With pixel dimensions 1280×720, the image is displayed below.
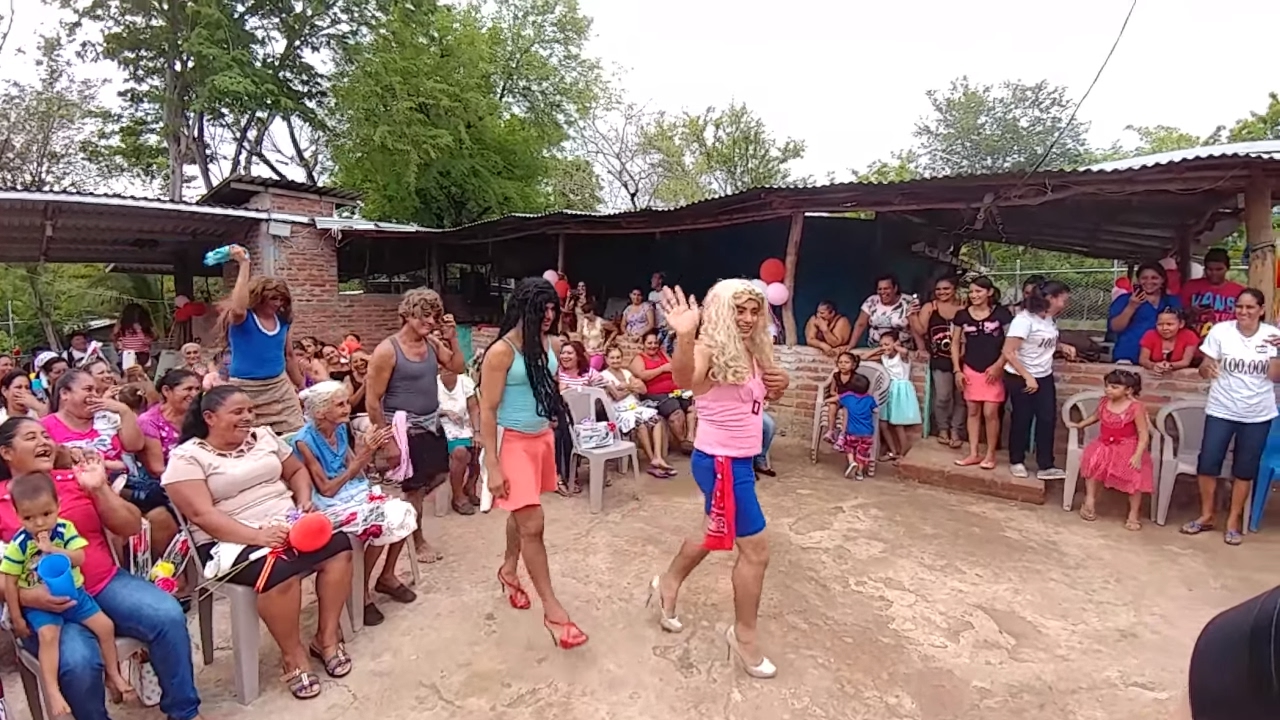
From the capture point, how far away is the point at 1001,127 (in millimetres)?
23500

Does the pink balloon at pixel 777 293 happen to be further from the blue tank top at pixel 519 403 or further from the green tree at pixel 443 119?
the green tree at pixel 443 119

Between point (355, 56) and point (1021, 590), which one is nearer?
point (1021, 590)

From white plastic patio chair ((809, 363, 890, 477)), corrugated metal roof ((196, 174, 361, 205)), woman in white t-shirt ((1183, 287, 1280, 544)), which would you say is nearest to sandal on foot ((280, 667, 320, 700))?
white plastic patio chair ((809, 363, 890, 477))

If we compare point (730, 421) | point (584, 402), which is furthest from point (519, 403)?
point (584, 402)

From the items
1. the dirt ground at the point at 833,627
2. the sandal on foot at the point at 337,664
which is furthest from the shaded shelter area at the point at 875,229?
the sandal on foot at the point at 337,664

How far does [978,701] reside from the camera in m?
2.57

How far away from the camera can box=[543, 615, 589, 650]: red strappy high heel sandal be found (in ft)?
9.50

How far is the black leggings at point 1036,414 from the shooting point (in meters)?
4.96

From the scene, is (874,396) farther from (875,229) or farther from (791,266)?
(875,229)

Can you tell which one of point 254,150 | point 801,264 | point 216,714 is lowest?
point 216,714

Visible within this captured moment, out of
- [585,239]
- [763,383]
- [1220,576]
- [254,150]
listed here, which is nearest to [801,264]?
[585,239]

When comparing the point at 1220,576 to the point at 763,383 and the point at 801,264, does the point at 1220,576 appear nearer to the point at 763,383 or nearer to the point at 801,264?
the point at 763,383

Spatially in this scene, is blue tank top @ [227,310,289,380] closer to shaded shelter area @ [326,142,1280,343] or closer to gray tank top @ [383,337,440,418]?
gray tank top @ [383,337,440,418]

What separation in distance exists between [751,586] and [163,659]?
2022 mm
